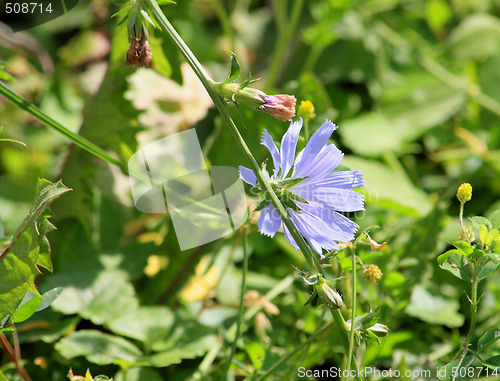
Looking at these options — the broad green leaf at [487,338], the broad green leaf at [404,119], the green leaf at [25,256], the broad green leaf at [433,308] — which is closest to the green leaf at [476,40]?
the broad green leaf at [404,119]

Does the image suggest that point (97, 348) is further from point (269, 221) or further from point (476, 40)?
point (476, 40)

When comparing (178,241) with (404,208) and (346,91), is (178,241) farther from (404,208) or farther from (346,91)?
(346,91)

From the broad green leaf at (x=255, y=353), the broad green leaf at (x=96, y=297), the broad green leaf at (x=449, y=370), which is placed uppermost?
the broad green leaf at (x=449, y=370)

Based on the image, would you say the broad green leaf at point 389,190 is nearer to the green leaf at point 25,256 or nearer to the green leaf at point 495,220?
the green leaf at point 495,220

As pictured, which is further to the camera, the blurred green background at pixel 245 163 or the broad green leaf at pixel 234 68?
the blurred green background at pixel 245 163

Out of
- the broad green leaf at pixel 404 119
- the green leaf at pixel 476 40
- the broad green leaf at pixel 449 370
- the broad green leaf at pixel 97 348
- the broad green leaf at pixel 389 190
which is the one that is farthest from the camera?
the green leaf at pixel 476 40

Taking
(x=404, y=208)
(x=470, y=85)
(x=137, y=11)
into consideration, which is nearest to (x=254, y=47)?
(x=470, y=85)

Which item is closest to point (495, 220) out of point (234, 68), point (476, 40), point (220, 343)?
point (234, 68)

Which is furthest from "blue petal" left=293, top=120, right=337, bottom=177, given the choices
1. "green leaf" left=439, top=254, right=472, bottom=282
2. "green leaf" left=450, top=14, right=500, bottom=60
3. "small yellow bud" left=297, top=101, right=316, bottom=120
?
"green leaf" left=450, top=14, right=500, bottom=60

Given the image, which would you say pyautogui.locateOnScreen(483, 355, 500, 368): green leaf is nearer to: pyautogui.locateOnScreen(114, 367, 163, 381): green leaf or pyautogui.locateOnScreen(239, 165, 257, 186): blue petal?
pyautogui.locateOnScreen(239, 165, 257, 186): blue petal
